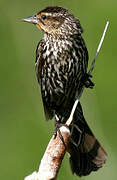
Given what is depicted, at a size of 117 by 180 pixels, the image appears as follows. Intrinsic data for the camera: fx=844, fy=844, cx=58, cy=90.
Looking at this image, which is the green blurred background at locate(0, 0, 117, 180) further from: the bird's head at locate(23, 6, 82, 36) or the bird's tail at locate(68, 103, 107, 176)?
the bird's head at locate(23, 6, 82, 36)

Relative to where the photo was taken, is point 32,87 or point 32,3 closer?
point 32,87

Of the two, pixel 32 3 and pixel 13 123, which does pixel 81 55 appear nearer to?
pixel 13 123

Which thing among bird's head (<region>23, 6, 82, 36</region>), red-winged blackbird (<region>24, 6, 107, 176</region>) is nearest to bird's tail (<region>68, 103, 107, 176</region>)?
red-winged blackbird (<region>24, 6, 107, 176</region>)

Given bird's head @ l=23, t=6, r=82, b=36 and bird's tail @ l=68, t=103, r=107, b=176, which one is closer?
bird's tail @ l=68, t=103, r=107, b=176

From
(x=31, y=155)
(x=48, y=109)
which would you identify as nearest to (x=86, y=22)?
(x=31, y=155)

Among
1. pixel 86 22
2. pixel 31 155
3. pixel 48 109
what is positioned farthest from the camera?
pixel 86 22

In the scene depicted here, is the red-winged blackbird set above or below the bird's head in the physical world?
below

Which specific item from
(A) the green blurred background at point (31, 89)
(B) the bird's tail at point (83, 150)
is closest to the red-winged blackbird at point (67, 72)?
(B) the bird's tail at point (83, 150)
